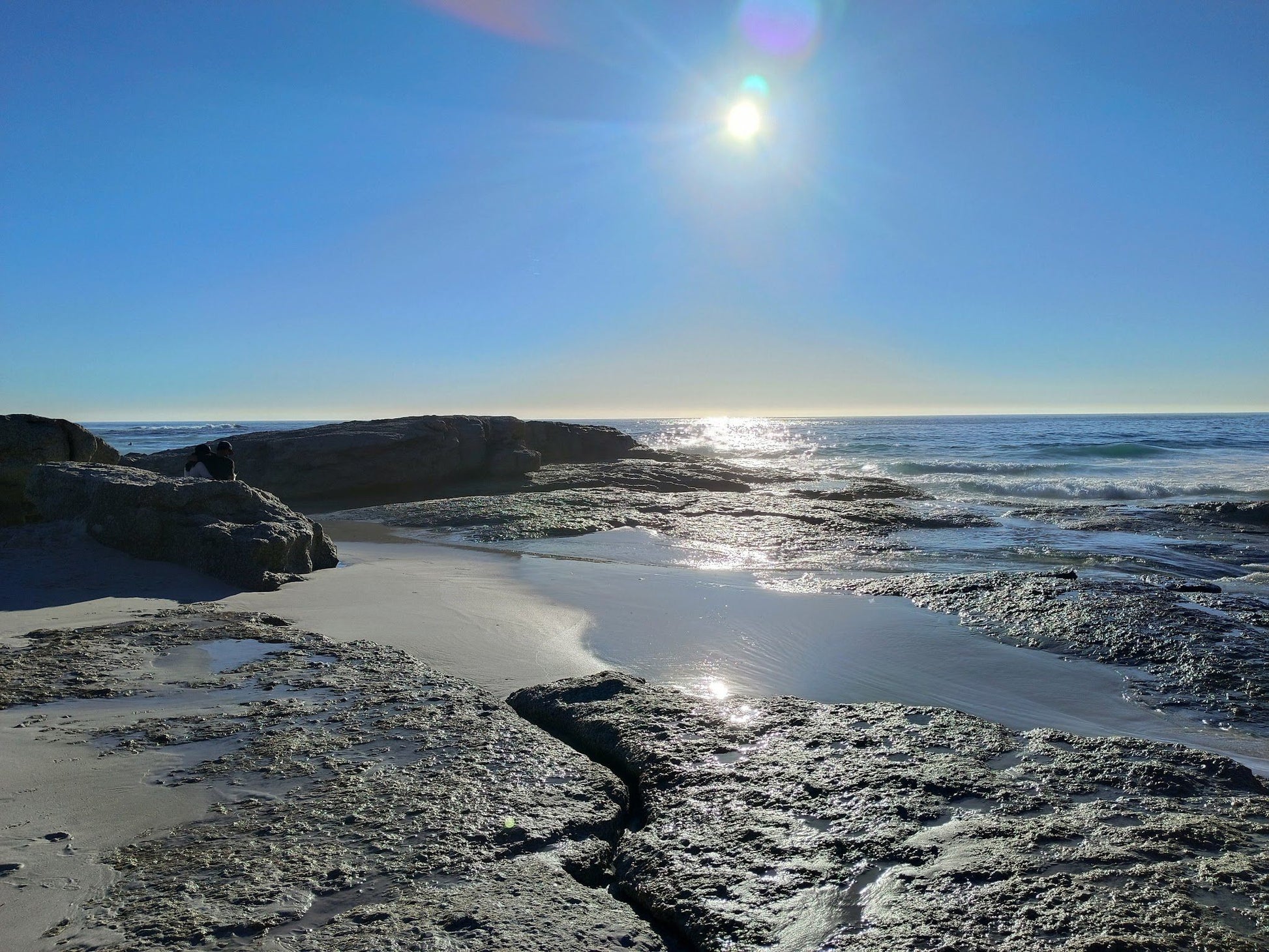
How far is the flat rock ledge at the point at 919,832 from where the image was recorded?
2098 millimetres

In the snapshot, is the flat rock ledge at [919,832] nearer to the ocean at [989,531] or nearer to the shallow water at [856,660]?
the shallow water at [856,660]

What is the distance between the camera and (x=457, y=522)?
39.4 ft

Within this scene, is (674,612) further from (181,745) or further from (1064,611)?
(181,745)

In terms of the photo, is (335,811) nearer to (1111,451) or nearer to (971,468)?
(971,468)

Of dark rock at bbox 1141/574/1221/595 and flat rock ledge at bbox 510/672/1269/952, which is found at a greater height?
flat rock ledge at bbox 510/672/1269/952

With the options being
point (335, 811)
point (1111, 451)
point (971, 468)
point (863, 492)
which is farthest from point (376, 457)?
point (1111, 451)

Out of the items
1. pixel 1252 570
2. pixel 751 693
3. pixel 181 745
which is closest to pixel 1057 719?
pixel 751 693

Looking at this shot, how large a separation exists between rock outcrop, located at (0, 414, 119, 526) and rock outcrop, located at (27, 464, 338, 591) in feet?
3.11

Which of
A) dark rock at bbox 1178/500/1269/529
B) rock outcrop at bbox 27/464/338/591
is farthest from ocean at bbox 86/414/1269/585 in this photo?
rock outcrop at bbox 27/464/338/591

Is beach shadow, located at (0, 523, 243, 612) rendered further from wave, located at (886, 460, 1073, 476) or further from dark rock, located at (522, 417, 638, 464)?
wave, located at (886, 460, 1073, 476)

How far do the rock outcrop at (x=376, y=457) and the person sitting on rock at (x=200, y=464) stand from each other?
6.56 metres

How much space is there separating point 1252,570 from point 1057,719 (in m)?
6.99

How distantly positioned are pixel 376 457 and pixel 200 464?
7.18 metres

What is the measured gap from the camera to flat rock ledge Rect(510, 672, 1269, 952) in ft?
6.88
